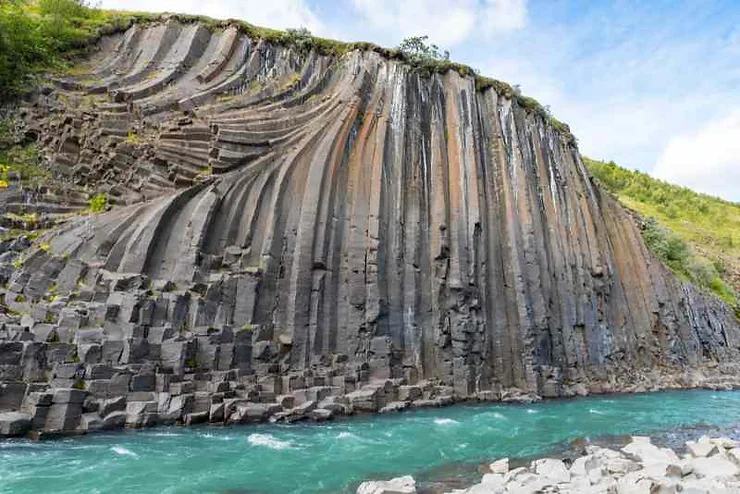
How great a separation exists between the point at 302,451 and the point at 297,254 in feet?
28.1

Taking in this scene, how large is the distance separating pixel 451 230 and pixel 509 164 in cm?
684

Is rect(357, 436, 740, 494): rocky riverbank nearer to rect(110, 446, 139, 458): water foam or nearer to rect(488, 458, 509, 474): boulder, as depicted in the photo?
rect(488, 458, 509, 474): boulder

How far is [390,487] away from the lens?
9.48m

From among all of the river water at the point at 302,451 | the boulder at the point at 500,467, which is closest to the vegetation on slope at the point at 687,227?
the river water at the point at 302,451

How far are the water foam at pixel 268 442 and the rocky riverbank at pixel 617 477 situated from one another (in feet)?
13.2

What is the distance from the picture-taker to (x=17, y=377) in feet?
45.4

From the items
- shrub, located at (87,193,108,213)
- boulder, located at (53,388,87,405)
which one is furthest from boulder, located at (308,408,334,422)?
shrub, located at (87,193,108,213)

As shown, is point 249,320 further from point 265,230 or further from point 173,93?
point 173,93

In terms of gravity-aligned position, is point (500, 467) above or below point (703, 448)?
below

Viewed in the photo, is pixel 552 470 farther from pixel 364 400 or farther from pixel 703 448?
pixel 364 400

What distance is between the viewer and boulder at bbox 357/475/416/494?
9.26 m

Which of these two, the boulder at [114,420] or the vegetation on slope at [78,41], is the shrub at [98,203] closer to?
the vegetation on slope at [78,41]

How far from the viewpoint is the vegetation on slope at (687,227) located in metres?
39.0

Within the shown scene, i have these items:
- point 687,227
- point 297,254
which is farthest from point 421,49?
point 687,227
